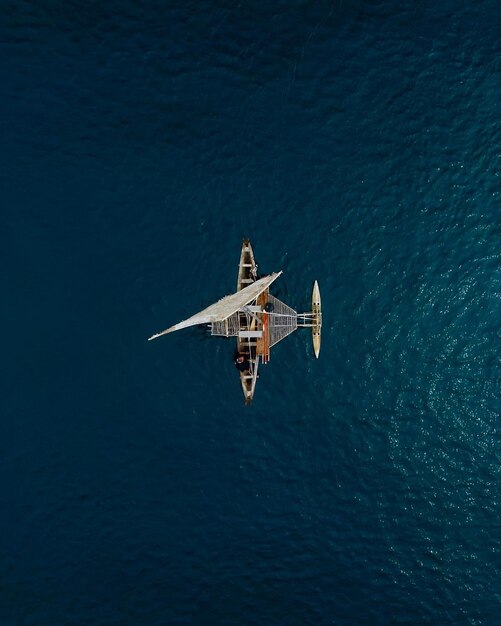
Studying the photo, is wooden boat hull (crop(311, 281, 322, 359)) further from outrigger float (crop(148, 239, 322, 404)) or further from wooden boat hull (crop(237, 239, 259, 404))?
wooden boat hull (crop(237, 239, 259, 404))

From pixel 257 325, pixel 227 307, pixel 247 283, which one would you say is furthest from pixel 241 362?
pixel 227 307

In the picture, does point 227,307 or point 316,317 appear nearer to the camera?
point 227,307

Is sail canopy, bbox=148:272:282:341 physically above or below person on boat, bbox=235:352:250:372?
above

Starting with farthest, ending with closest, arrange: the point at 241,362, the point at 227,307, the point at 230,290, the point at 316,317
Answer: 1. the point at 230,290
2. the point at 316,317
3. the point at 241,362
4. the point at 227,307

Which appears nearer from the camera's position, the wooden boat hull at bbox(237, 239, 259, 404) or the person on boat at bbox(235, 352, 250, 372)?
the person on boat at bbox(235, 352, 250, 372)

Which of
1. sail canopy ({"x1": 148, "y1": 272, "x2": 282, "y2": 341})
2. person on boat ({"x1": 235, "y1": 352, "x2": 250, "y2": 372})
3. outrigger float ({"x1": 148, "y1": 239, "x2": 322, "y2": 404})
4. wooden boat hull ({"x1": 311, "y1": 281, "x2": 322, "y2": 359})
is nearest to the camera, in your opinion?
sail canopy ({"x1": 148, "y1": 272, "x2": 282, "y2": 341})

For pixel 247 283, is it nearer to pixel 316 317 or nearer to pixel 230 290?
pixel 230 290

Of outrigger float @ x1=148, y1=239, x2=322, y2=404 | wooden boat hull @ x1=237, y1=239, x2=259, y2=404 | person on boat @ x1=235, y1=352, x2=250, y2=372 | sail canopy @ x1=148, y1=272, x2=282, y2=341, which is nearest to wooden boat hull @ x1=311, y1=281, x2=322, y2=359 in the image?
outrigger float @ x1=148, y1=239, x2=322, y2=404
